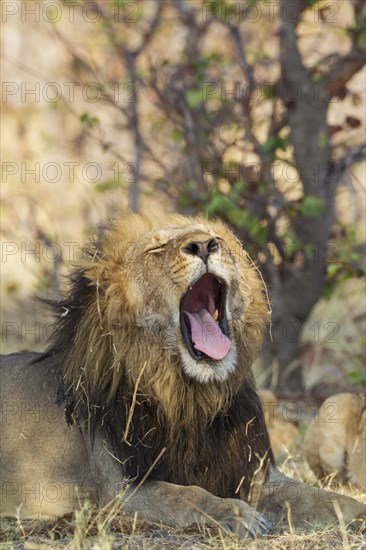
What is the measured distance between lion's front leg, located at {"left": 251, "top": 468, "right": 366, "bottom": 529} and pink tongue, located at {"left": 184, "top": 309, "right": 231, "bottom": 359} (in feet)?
2.16

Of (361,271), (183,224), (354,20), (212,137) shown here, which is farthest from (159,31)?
(183,224)

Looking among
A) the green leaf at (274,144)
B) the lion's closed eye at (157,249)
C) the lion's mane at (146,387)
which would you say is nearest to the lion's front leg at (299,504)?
the lion's mane at (146,387)

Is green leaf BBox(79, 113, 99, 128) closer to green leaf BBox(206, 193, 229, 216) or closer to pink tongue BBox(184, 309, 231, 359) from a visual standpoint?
green leaf BBox(206, 193, 229, 216)

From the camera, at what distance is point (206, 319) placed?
4770mm

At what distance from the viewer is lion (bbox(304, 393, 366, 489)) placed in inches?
236

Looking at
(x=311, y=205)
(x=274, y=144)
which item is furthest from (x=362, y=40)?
(x=311, y=205)

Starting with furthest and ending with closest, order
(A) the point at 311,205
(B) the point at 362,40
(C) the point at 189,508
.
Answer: (B) the point at 362,40 < (A) the point at 311,205 < (C) the point at 189,508

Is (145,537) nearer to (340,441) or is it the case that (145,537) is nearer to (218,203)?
(340,441)

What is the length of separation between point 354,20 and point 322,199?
50.7 inches

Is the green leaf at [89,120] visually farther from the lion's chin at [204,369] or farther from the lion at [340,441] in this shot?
the lion's chin at [204,369]

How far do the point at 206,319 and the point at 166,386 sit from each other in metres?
0.35

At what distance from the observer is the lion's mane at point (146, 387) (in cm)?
470

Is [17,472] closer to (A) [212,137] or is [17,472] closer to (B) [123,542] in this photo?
(B) [123,542]

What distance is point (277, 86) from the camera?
799 centimetres
